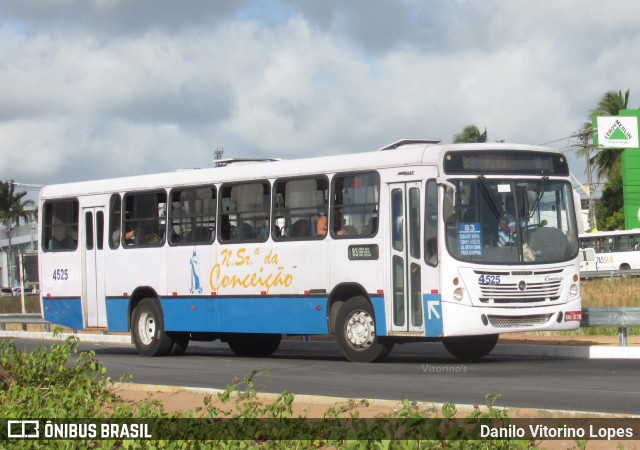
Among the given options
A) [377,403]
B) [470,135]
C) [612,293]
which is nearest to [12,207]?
[470,135]

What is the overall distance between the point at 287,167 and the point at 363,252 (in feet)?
7.72

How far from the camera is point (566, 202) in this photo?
61.1 feet

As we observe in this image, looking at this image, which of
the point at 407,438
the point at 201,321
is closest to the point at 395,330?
the point at 201,321

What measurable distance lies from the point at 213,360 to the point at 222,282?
1361mm

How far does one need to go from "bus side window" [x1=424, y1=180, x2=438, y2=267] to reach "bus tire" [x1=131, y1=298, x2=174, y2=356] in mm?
6461

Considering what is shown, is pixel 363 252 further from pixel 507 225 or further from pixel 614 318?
pixel 614 318

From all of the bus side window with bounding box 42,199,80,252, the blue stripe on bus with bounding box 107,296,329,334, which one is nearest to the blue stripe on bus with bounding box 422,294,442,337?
the blue stripe on bus with bounding box 107,296,329,334

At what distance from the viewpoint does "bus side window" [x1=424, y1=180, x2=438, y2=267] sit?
17.8 m

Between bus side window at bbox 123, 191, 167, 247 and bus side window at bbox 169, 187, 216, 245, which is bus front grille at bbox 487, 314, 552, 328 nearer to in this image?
bus side window at bbox 169, 187, 216, 245

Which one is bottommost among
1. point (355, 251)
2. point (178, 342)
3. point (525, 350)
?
point (525, 350)

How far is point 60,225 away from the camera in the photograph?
24.8 metres

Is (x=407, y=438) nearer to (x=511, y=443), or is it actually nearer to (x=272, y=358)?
(x=511, y=443)

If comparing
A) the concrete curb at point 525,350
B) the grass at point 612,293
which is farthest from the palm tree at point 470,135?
the concrete curb at point 525,350

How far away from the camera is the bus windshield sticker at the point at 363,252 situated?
18.4m
